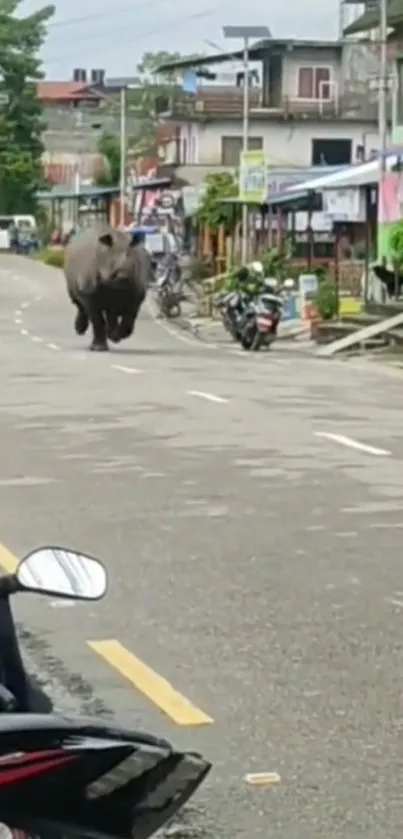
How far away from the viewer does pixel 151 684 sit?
8.70 m

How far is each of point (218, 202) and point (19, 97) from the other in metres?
53.5

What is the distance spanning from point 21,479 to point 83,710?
7.78m

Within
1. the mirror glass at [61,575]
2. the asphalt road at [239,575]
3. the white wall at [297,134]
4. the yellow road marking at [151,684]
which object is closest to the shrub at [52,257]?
the white wall at [297,134]

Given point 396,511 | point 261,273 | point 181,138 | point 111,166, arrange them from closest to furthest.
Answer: point 396,511
point 261,273
point 181,138
point 111,166

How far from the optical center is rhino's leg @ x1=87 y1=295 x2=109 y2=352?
34.1 metres

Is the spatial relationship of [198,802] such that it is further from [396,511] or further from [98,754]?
[396,511]

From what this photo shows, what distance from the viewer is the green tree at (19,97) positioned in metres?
113

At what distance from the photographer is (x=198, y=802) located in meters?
6.94

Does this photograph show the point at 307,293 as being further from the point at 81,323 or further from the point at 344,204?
the point at 81,323

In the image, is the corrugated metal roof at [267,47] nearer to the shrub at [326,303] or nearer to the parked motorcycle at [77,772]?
the shrub at [326,303]

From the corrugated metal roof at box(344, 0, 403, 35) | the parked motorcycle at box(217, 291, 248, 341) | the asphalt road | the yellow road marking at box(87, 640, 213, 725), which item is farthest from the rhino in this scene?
the yellow road marking at box(87, 640, 213, 725)

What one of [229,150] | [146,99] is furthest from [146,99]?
[229,150]

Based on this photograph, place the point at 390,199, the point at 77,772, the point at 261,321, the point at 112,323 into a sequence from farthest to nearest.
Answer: the point at 390,199 → the point at 261,321 → the point at 112,323 → the point at 77,772

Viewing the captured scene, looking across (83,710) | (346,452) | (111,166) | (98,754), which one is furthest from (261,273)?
(111,166)
